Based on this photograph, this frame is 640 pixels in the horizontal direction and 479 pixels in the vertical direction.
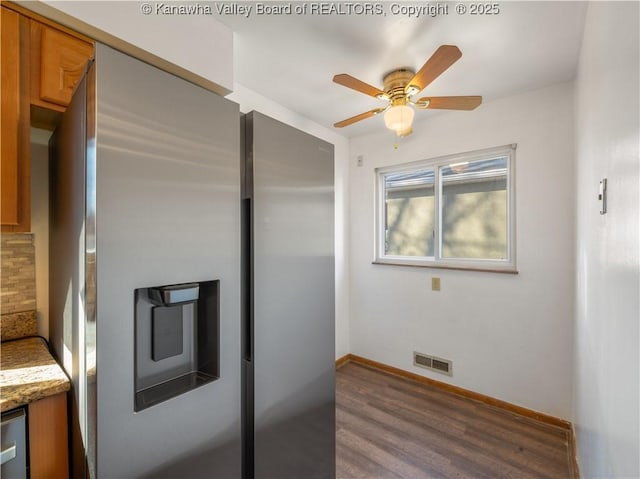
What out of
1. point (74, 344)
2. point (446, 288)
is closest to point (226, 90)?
point (74, 344)

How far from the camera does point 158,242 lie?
937 millimetres

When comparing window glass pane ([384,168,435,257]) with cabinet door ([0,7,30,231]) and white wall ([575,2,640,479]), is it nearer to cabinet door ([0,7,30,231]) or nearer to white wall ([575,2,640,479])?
white wall ([575,2,640,479])

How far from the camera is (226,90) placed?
1547 mm

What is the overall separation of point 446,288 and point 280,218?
1.94 meters

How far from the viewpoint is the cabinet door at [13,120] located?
39.1 inches

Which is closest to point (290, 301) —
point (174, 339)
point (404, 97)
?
point (174, 339)

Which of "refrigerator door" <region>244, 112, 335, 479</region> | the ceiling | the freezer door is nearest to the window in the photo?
the ceiling

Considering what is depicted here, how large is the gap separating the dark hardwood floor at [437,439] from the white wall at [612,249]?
49 cm

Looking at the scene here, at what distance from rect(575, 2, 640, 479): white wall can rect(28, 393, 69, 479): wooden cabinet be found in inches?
64.4

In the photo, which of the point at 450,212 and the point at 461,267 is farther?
the point at 450,212

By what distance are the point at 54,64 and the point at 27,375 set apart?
1137mm

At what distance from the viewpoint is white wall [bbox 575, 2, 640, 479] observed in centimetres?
70

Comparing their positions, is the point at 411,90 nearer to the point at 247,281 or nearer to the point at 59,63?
the point at 247,281

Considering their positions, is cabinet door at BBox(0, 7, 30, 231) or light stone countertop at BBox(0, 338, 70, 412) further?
cabinet door at BBox(0, 7, 30, 231)
